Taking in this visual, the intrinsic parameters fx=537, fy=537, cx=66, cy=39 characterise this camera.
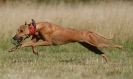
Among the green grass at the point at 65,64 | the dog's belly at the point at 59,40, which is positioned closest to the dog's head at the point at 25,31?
the green grass at the point at 65,64

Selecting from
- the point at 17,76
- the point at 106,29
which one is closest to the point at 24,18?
the point at 106,29

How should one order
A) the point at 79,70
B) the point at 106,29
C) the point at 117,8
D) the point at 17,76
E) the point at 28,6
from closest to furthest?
the point at 17,76 < the point at 79,70 < the point at 106,29 < the point at 117,8 < the point at 28,6

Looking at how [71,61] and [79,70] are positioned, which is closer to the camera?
[79,70]

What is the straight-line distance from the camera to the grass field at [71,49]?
352 inches

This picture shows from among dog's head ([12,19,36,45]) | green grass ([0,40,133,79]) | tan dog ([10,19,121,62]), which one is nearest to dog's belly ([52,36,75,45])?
tan dog ([10,19,121,62])

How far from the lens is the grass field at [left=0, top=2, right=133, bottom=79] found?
8.93 meters

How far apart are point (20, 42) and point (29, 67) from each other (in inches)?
39.2

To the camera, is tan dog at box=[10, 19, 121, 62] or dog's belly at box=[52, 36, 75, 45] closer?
tan dog at box=[10, 19, 121, 62]

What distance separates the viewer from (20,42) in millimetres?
10531

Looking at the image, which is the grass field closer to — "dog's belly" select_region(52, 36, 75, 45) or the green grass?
the green grass

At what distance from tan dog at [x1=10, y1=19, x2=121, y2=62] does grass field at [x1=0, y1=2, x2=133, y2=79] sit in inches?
14.8

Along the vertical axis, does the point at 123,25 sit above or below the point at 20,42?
below

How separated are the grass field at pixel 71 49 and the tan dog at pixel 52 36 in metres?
0.38

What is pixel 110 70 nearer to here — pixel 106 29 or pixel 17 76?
pixel 17 76
